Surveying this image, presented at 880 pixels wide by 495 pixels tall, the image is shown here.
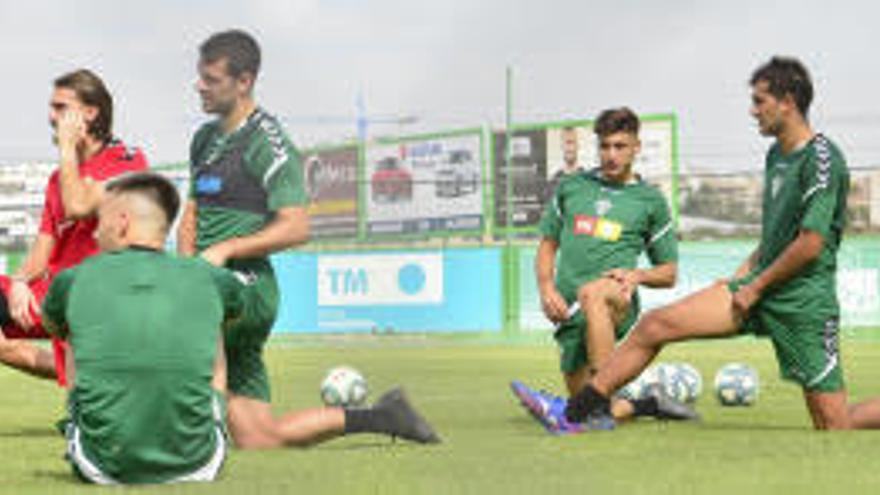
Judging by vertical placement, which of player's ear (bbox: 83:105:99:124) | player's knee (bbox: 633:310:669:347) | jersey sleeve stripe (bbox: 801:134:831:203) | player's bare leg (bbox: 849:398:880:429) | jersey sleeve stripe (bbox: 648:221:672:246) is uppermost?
player's ear (bbox: 83:105:99:124)

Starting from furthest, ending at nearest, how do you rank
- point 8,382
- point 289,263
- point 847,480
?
point 289,263, point 8,382, point 847,480

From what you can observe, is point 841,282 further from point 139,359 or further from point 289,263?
point 139,359

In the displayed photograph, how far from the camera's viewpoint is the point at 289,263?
32.4 m

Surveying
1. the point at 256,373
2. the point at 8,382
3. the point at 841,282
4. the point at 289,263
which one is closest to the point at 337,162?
the point at 289,263

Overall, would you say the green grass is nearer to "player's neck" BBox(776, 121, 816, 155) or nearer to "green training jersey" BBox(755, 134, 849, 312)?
"green training jersey" BBox(755, 134, 849, 312)

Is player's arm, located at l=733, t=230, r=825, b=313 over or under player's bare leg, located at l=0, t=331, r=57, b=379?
over

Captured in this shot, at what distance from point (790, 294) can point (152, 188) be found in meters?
4.18

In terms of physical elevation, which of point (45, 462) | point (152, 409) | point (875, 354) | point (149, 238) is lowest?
point (875, 354)

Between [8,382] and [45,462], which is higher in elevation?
[45,462]

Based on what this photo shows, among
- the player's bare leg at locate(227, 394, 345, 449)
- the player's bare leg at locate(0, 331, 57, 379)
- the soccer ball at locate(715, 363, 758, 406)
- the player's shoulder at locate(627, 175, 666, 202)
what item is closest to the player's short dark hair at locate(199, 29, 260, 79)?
the player's bare leg at locate(227, 394, 345, 449)

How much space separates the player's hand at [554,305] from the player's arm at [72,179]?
9.99ft

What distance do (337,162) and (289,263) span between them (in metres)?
10.9

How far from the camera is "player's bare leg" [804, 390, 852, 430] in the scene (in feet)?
28.7

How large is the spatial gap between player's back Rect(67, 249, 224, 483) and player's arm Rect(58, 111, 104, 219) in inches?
79.1
